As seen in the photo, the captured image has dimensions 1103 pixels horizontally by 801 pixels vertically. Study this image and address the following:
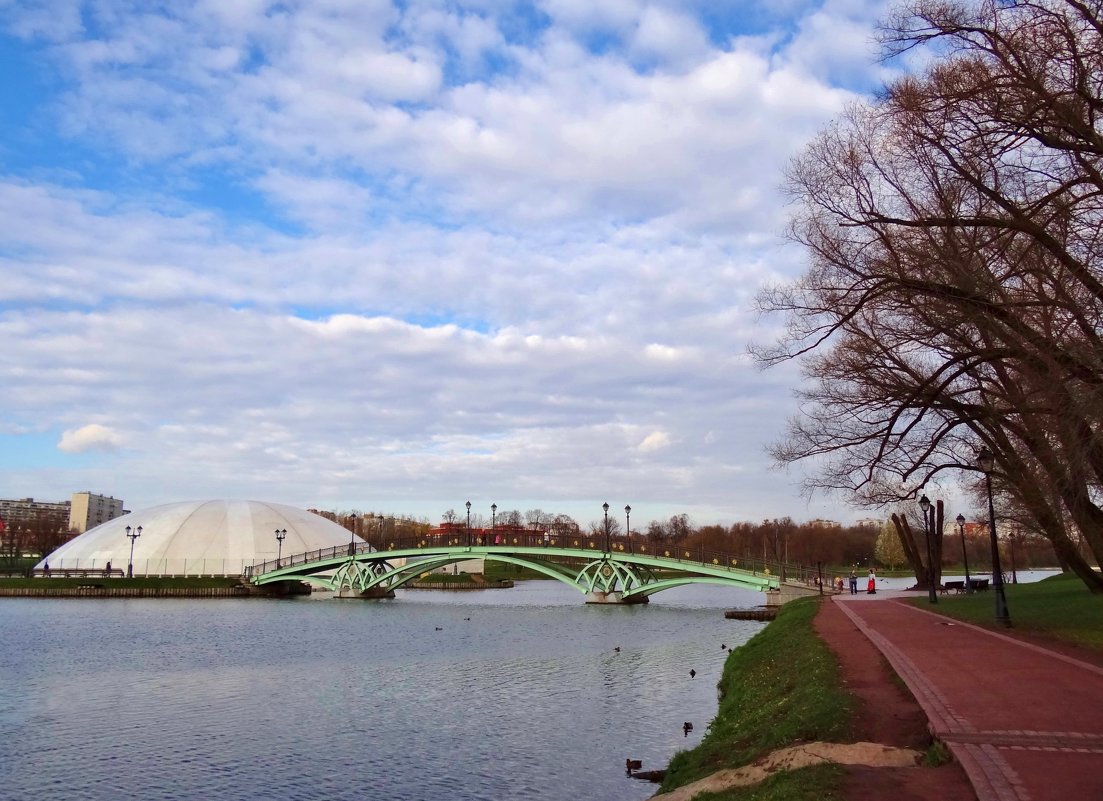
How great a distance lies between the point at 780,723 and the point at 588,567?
48.0 meters

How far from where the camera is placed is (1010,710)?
9.75 metres

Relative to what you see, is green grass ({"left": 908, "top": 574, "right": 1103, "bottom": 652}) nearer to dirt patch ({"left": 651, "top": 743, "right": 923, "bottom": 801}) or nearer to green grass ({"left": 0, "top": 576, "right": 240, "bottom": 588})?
dirt patch ({"left": 651, "top": 743, "right": 923, "bottom": 801})

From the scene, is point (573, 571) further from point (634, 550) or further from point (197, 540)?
point (197, 540)

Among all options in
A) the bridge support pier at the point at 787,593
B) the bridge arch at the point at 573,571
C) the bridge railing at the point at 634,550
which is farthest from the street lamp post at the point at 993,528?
the bridge arch at the point at 573,571

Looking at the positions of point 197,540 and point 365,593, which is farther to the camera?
point 197,540

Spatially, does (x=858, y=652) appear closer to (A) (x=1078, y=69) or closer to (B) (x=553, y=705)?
(B) (x=553, y=705)

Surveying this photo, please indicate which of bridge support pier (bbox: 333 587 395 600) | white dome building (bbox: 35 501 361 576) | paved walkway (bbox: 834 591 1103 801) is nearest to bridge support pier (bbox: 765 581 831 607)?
paved walkway (bbox: 834 591 1103 801)

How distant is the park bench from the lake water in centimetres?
4093

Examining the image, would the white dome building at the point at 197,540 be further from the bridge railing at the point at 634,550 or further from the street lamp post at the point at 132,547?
the bridge railing at the point at 634,550

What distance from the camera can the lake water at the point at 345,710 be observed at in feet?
44.4

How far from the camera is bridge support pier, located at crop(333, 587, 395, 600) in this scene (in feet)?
223

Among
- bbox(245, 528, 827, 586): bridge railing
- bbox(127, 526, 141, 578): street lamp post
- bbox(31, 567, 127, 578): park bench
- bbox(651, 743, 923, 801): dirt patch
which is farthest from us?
bbox(127, 526, 141, 578): street lamp post

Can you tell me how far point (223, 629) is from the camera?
3922 centimetres

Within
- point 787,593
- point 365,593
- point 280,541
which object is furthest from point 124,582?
point 787,593
